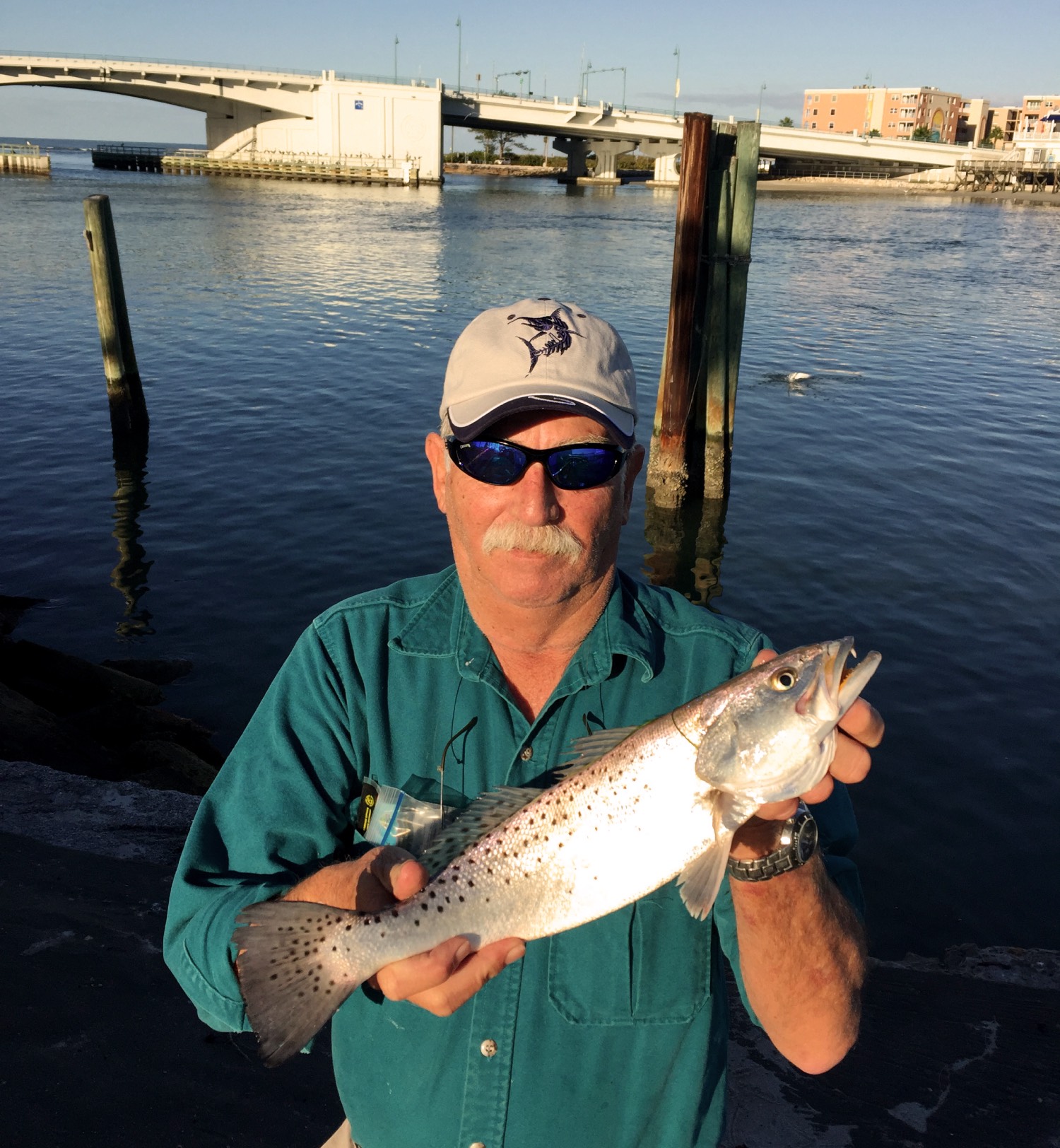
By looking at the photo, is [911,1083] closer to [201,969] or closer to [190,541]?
[201,969]

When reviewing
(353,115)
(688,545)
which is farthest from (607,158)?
(688,545)

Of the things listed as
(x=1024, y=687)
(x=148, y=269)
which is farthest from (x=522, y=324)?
(x=148, y=269)

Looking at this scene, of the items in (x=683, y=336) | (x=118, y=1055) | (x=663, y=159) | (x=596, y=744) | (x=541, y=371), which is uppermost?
(x=663, y=159)

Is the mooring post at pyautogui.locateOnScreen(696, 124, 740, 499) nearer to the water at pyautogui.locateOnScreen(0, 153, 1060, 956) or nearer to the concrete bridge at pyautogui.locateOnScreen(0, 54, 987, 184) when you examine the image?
the water at pyautogui.locateOnScreen(0, 153, 1060, 956)

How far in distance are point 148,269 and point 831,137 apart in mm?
96207

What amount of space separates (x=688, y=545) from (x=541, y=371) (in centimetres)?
1237

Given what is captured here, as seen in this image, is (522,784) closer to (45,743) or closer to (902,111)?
(45,743)

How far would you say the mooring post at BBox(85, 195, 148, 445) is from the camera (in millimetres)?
17781

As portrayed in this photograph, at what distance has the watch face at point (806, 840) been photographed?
2.39 m

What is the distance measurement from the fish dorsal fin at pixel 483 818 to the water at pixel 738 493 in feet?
19.8

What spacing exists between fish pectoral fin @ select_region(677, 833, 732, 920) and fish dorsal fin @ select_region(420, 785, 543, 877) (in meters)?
0.49

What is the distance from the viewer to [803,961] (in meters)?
2.49

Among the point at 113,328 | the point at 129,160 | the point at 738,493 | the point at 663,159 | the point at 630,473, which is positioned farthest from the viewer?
the point at 663,159

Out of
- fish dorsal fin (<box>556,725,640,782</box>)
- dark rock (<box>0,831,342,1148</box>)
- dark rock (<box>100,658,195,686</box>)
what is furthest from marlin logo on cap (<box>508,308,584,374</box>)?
dark rock (<box>100,658,195,686</box>)
